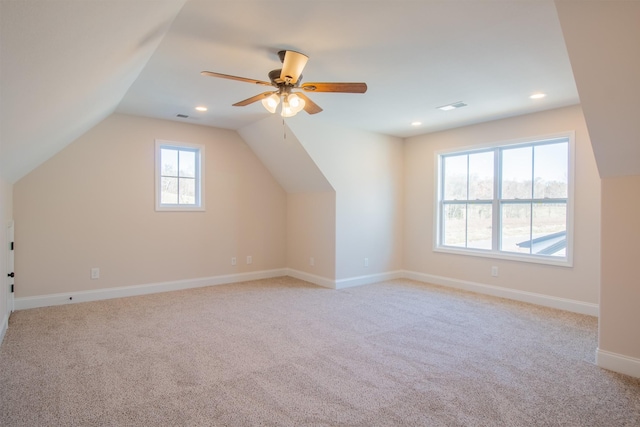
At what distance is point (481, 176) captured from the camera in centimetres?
521

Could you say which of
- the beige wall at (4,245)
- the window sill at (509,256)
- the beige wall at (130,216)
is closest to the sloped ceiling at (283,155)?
the beige wall at (130,216)

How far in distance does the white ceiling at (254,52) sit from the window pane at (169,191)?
4.67 ft

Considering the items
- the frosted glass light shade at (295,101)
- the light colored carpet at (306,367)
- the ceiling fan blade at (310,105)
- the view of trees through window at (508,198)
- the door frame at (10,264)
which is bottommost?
the light colored carpet at (306,367)

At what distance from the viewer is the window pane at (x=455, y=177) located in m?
5.43

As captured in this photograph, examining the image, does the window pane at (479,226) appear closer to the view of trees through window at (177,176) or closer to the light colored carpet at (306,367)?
the light colored carpet at (306,367)

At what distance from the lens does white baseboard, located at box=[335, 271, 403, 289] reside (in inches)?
212

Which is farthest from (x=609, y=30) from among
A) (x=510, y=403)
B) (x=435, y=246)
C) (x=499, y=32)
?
(x=435, y=246)

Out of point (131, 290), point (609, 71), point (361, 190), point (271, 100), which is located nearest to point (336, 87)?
point (271, 100)

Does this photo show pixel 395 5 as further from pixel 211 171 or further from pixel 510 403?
pixel 211 171

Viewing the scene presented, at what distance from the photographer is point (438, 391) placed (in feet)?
7.85

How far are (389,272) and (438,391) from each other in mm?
3645

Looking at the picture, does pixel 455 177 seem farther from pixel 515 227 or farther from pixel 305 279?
pixel 305 279

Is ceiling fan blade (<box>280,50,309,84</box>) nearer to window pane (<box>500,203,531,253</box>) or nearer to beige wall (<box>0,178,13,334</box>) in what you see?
beige wall (<box>0,178,13,334</box>)

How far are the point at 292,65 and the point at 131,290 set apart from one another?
3.82 metres
